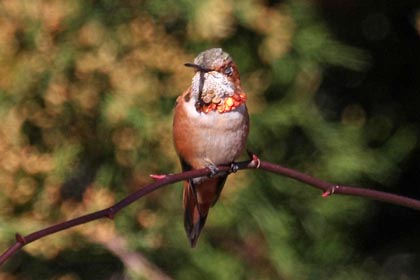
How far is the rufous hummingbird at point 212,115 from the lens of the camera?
7.50ft

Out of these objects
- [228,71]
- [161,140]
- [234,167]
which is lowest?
[161,140]

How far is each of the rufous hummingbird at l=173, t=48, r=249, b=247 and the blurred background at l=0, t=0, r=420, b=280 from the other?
0.89 meters

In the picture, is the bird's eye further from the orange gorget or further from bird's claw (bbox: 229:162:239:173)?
bird's claw (bbox: 229:162:239:173)

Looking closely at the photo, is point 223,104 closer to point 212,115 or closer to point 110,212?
point 212,115

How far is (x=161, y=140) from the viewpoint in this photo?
10.9 feet

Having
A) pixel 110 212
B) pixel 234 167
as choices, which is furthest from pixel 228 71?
pixel 110 212

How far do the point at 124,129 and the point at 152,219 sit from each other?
33 cm

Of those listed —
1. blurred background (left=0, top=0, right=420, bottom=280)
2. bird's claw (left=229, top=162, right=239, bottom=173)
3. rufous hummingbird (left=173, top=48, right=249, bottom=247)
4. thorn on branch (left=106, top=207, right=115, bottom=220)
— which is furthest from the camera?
blurred background (left=0, top=0, right=420, bottom=280)

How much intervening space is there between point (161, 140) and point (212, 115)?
1029mm

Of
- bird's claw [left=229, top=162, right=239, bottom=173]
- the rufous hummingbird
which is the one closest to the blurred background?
the rufous hummingbird

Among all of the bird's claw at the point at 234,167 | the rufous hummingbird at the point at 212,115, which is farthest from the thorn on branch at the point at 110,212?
the rufous hummingbird at the point at 212,115

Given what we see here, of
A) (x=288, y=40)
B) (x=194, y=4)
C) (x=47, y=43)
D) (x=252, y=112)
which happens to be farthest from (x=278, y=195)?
(x=47, y=43)

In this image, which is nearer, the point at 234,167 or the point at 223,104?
the point at 234,167

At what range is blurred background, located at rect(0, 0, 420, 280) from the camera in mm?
3199
